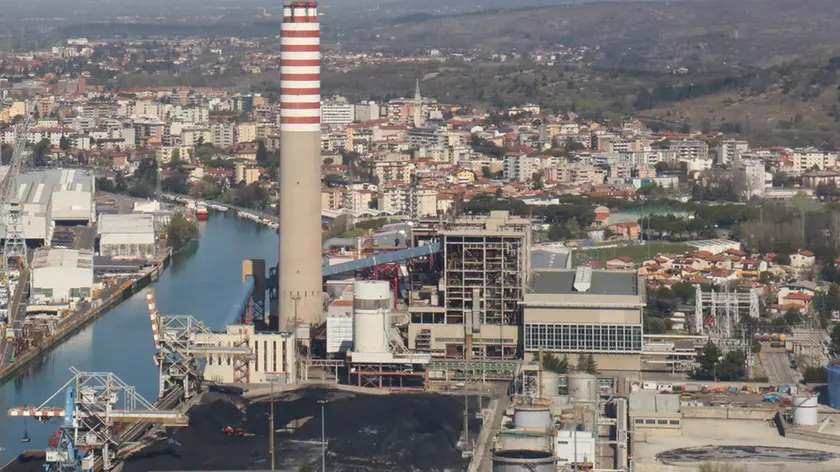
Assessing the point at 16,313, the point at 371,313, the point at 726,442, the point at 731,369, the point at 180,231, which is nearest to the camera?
the point at 726,442

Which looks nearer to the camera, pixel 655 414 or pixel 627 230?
pixel 655 414

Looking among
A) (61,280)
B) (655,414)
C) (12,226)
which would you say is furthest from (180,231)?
(655,414)

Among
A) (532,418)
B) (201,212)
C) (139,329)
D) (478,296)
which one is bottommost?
(139,329)

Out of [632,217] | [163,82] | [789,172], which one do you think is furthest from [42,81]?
[632,217]

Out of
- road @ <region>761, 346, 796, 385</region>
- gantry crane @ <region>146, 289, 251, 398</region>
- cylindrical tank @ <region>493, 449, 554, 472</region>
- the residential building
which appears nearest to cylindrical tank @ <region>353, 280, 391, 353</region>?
gantry crane @ <region>146, 289, 251, 398</region>

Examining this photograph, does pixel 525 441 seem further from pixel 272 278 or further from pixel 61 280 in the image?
pixel 61 280

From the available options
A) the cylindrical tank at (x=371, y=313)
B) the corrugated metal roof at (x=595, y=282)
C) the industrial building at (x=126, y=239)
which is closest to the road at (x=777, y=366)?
the corrugated metal roof at (x=595, y=282)

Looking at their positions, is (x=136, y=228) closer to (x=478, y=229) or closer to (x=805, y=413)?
(x=478, y=229)
